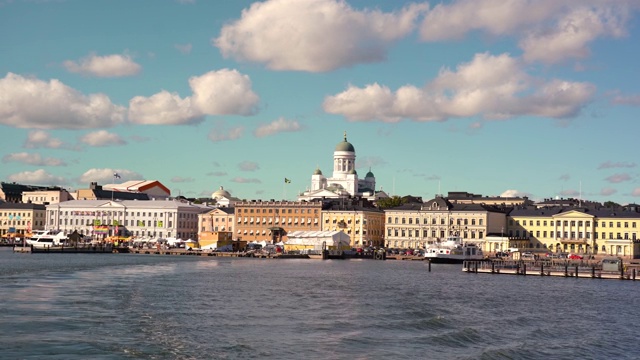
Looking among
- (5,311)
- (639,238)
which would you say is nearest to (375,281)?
(5,311)

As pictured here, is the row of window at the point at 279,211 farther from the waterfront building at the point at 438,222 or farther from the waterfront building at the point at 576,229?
the waterfront building at the point at 576,229

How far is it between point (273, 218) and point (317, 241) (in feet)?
106

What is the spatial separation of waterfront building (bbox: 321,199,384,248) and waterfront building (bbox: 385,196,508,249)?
441cm

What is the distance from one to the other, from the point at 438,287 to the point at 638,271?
3109cm

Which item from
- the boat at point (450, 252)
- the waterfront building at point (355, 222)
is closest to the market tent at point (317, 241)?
the waterfront building at point (355, 222)

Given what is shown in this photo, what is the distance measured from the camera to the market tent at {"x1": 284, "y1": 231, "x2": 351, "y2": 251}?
5354 inches

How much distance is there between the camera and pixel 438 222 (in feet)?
507

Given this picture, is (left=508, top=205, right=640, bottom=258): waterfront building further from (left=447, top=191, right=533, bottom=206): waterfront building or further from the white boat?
the white boat

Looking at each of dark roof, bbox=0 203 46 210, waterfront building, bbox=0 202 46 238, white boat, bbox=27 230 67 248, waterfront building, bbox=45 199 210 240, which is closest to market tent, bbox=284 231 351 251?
white boat, bbox=27 230 67 248

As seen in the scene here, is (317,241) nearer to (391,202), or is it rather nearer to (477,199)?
(391,202)

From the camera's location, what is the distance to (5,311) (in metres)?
43.8

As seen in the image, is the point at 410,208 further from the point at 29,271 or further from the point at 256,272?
the point at 29,271

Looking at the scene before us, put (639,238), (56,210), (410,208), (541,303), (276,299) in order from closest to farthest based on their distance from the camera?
1. (276,299)
2. (541,303)
3. (639,238)
4. (410,208)
5. (56,210)

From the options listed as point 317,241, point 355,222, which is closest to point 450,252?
point 317,241
